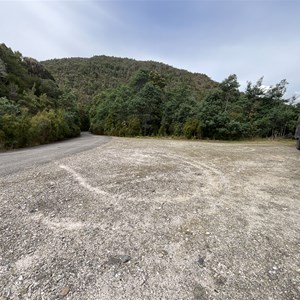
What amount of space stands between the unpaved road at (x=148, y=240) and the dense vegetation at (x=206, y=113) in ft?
57.3

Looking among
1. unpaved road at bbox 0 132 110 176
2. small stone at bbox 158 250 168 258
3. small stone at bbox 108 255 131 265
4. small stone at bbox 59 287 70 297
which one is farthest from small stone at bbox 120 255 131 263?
unpaved road at bbox 0 132 110 176

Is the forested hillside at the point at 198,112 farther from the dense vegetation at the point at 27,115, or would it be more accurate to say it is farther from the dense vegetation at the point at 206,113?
the dense vegetation at the point at 27,115

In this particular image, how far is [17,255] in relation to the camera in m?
1.90

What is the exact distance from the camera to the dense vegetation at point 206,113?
20.6 metres

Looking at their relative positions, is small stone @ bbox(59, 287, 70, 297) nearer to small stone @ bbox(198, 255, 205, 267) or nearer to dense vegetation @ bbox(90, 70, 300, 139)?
small stone @ bbox(198, 255, 205, 267)

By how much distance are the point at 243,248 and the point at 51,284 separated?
6.53 feet

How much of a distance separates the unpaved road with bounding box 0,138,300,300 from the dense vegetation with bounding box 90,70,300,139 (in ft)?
57.3

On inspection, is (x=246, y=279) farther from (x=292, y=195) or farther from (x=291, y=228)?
(x=292, y=195)

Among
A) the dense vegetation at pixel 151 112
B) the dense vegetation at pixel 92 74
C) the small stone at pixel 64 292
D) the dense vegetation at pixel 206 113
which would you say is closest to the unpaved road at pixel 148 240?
the small stone at pixel 64 292

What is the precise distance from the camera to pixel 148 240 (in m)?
2.21

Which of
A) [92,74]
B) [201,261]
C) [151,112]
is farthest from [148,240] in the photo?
[92,74]

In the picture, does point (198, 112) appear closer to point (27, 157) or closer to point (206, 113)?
point (206, 113)

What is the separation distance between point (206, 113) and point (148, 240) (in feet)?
66.7

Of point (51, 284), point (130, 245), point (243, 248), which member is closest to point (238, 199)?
point (243, 248)
